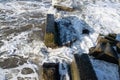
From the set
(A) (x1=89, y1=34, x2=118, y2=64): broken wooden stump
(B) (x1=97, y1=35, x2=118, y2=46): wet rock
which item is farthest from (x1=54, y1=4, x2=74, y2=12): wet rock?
(A) (x1=89, y1=34, x2=118, y2=64): broken wooden stump

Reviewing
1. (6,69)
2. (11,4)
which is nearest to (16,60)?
(6,69)

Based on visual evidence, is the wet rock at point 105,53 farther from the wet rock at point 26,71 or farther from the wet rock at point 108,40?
the wet rock at point 26,71

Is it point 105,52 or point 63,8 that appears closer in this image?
point 105,52

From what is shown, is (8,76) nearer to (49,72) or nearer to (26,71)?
(26,71)

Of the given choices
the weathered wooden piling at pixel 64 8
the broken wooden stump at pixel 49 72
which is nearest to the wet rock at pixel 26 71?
the broken wooden stump at pixel 49 72

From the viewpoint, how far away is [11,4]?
9.71 meters

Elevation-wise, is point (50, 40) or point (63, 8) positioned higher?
point (63, 8)

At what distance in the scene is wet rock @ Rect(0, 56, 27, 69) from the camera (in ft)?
19.2

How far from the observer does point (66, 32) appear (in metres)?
7.49

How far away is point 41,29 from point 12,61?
1950 millimetres

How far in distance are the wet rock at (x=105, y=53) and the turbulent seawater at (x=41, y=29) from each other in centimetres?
12

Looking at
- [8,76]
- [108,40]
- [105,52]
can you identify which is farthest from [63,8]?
[8,76]

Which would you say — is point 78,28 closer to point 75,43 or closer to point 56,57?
point 75,43

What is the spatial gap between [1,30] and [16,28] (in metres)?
0.47
